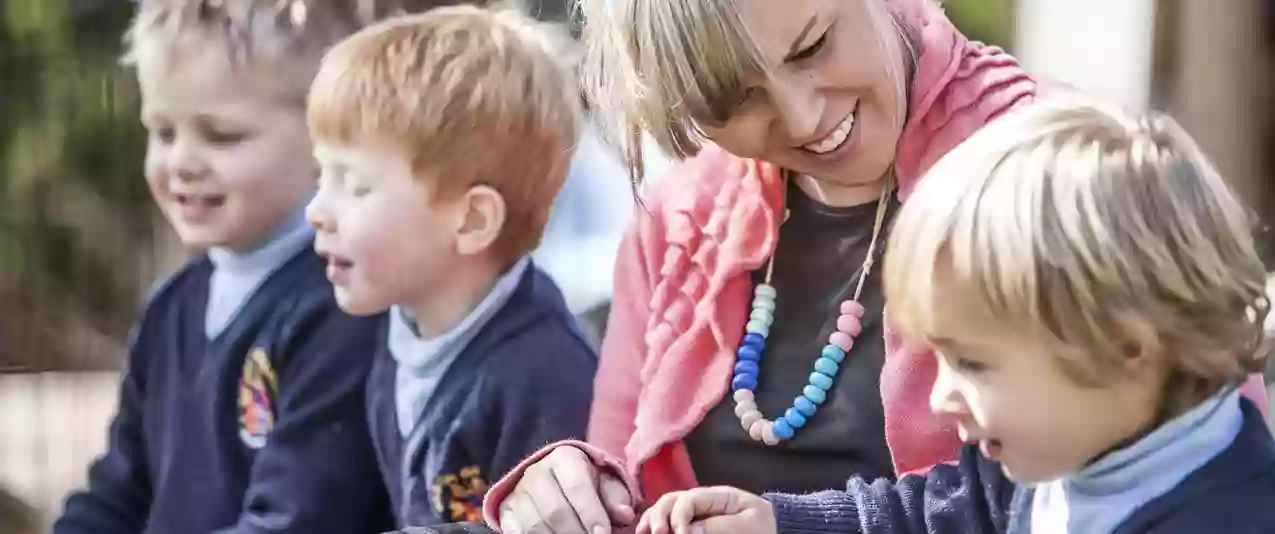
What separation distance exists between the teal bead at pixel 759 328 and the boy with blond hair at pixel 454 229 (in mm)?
161

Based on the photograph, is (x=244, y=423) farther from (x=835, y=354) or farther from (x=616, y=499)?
(x=835, y=354)

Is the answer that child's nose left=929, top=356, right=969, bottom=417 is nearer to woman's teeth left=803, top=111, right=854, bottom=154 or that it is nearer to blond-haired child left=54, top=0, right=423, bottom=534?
woman's teeth left=803, top=111, right=854, bottom=154

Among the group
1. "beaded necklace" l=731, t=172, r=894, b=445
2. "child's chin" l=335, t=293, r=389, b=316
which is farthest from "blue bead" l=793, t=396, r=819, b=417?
"child's chin" l=335, t=293, r=389, b=316

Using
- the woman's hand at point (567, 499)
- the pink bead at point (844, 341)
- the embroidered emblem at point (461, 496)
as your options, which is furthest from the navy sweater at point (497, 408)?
the pink bead at point (844, 341)

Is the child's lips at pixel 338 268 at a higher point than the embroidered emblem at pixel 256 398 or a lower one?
higher

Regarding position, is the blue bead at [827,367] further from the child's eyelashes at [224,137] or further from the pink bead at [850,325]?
the child's eyelashes at [224,137]

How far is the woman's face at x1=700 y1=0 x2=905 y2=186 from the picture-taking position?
0.74 metres

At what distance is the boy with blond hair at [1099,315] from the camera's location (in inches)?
23.4

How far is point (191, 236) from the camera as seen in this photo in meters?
1.06

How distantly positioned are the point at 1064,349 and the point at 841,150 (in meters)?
0.21

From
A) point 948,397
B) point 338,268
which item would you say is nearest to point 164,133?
point 338,268

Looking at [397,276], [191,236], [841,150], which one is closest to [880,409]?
[841,150]

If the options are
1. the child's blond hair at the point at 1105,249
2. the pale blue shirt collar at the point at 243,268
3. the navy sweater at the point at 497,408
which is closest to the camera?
the child's blond hair at the point at 1105,249

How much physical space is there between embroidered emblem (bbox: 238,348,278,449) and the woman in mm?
262
